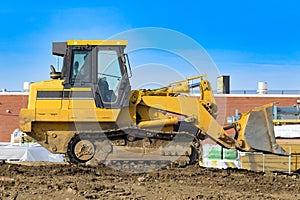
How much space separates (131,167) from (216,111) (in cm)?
285

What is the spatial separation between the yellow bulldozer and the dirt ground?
61 centimetres

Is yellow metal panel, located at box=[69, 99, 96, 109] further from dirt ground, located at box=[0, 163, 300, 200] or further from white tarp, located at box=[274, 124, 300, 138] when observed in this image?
white tarp, located at box=[274, 124, 300, 138]

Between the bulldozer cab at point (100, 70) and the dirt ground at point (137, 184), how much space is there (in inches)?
69.9

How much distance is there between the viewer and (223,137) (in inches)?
482

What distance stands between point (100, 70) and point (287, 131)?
905cm

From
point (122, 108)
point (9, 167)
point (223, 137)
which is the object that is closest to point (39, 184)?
point (9, 167)

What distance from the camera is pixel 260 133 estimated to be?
38.6ft

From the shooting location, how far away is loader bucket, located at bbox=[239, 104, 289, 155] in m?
11.7

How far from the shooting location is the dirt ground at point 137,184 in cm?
782

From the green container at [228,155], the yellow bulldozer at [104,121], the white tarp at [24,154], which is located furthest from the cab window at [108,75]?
the green container at [228,155]

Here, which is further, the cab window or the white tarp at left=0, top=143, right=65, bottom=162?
the white tarp at left=0, top=143, right=65, bottom=162

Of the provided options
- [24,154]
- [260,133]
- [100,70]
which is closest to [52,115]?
[100,70]

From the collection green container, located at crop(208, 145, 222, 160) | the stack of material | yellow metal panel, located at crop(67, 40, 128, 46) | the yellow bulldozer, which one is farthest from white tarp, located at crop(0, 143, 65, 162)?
the stack of material

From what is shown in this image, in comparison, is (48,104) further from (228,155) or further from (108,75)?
(228,155)
